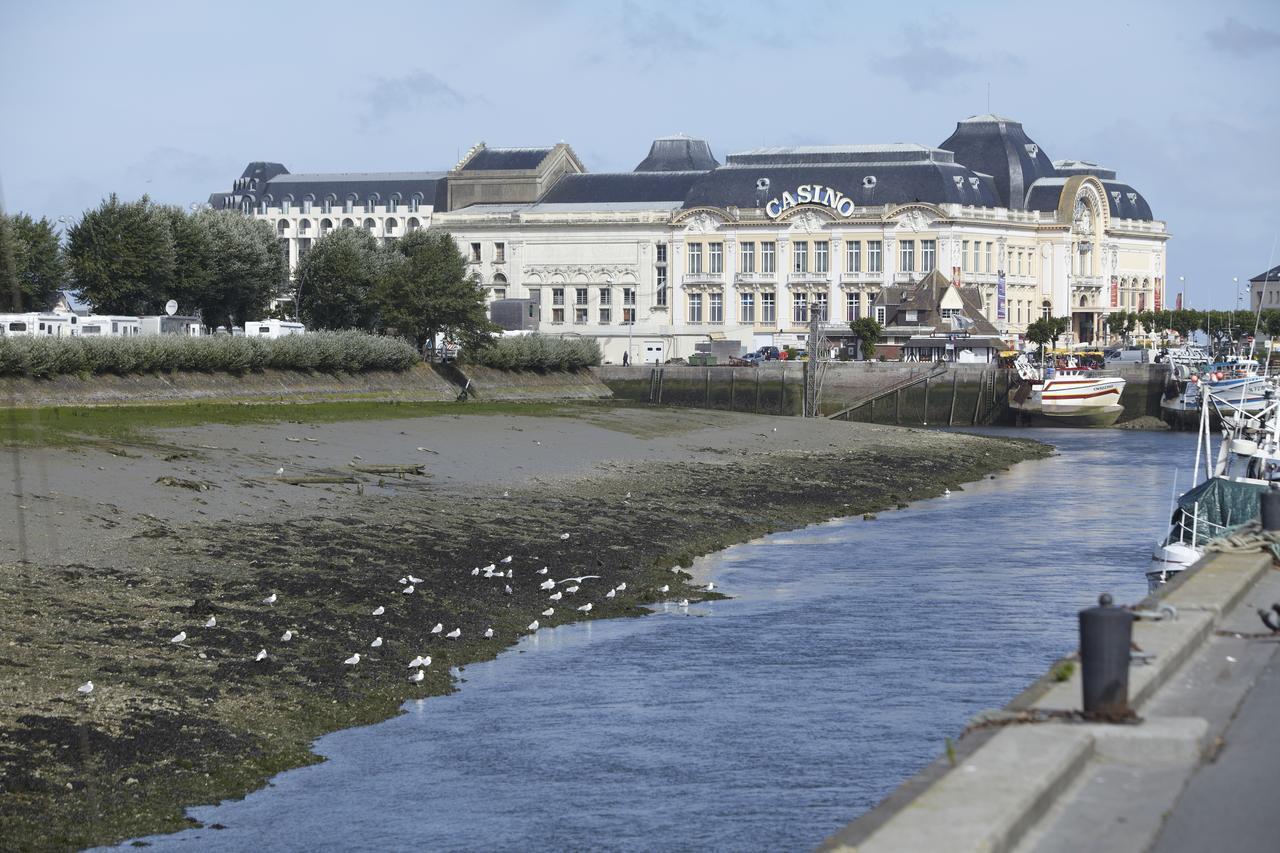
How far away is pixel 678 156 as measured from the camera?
16575 centimetres

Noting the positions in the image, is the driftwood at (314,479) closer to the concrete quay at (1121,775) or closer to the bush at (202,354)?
the bush at (202,354)

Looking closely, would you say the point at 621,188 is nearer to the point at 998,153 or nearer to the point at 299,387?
the point at 998,153

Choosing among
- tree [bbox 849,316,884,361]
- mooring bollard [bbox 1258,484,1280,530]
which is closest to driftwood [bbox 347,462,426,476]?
mooring bollard [bbox 1258,484,1280,530]

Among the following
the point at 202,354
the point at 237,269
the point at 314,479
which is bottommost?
the point at 314,479

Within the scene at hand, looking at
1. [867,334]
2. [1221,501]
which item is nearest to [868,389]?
[867,334]

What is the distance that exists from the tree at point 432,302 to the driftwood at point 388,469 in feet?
170

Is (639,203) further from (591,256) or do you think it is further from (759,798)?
(759,798)

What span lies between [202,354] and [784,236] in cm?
8400

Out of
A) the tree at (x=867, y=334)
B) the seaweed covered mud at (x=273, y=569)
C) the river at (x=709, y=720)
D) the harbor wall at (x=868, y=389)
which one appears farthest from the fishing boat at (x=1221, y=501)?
the tree at (x=867, y=334)

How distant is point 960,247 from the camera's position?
143m

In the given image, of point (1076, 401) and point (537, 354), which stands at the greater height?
point (537, 354)

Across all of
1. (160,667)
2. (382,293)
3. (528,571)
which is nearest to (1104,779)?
(160,667)

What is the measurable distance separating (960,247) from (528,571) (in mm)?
114734

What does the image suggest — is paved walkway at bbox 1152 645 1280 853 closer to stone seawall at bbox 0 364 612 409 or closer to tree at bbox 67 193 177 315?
stone seawall at bbox 0 364 612 409
